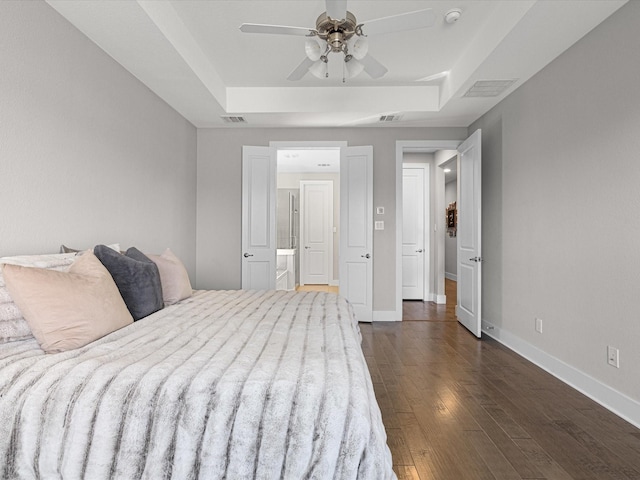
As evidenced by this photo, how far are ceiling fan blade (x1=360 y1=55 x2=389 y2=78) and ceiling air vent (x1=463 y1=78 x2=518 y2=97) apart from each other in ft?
4.04

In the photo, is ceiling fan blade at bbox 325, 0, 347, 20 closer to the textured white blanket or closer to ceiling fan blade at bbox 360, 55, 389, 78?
ceiling fan blade at bbox 360, 55, 389, 78

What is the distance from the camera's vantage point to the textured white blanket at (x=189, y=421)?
102 cm

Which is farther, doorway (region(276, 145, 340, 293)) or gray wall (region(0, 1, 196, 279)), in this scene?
doorway (region(276, 145, 340, 293))

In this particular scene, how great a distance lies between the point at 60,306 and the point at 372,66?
2377 mm

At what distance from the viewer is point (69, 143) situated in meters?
2.28

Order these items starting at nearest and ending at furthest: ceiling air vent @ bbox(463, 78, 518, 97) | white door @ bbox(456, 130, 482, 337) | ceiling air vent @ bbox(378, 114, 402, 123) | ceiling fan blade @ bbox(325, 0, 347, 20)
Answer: ceiling fan blade @ bbox(325, 0, 347, 20) < ceiling air vent @ bbox(463, 78, 518, 97) < white door @ bbox(456, 130, 482, 337) < ceiling air vent @ bbox(378, 114, 402, 123)

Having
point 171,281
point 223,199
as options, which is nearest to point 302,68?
point 171,281

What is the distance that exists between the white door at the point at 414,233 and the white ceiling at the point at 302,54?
5.43 ft

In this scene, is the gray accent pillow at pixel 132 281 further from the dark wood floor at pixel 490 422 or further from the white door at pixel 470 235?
the white door at pixel 470 235

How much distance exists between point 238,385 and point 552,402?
2285mm

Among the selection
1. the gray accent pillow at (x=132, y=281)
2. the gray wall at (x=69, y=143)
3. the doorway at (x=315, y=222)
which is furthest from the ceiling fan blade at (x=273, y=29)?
the doorway at (x=315, y=222)

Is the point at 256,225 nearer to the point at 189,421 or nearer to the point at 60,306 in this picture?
the point at 60,306

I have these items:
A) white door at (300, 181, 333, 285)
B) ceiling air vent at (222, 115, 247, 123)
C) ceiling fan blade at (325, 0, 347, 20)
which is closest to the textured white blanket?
ceiling fan blade at (325, 0, 347, 20)

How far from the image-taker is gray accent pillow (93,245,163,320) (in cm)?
198
